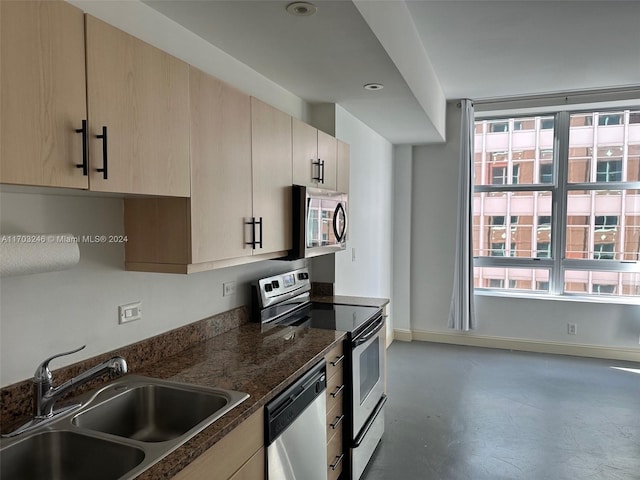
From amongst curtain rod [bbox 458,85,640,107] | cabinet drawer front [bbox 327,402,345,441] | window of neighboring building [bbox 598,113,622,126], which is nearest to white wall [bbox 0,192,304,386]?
cabinet drawer front [bbox 327,402,345,441]

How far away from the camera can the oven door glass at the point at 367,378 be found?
251 centimetres

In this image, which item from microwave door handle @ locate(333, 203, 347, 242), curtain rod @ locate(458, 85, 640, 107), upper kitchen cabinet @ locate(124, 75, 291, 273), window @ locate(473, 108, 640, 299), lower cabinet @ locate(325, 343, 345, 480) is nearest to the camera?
upper kitchen cabinet @ locate(124, 75, 291, 273)

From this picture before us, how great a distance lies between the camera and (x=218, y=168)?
1.88 m

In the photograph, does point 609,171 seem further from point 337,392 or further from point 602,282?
point 337,392

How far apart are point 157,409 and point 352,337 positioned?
110 centimetres

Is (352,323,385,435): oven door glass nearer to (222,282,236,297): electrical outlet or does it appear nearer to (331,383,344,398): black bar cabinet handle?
(331,383,344,398): black bar cabinet handle

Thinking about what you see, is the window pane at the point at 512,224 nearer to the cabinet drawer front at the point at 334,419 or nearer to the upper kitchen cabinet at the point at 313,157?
the upper kitchen cabinet at the point at 313,157

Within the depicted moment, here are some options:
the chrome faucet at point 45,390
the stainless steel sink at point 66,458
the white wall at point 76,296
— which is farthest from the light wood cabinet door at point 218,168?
the stainless steel sink at point 66,458

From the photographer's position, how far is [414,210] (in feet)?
17.6

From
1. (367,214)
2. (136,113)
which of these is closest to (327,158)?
(367,214)

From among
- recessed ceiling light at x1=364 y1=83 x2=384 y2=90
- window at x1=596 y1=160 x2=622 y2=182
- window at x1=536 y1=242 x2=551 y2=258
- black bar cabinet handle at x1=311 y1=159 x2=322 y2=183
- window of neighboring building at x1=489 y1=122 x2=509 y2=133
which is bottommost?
window at x1=536 y1=242 x2=551 y2=258

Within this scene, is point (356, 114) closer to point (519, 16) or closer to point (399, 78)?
point (399, 78)

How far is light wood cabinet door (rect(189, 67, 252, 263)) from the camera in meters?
1.75

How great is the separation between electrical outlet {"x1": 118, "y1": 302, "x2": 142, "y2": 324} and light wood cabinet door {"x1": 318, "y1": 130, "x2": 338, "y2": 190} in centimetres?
139
